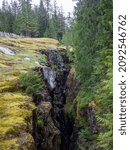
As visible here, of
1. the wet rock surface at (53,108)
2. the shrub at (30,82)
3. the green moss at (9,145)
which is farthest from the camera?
the shrub at (30,82)

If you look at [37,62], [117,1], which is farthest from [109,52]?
[37,62]

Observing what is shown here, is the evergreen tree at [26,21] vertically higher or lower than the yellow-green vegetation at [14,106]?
higher

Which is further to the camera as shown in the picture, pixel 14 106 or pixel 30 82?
pixel 30 82

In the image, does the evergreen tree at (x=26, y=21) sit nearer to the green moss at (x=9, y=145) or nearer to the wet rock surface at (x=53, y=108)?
the wet rock surface at (x=53, y=108)

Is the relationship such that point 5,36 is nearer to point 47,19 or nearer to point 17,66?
point 17,66

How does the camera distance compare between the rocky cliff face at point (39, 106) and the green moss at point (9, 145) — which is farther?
the rocky cliff face at point (39, 106)

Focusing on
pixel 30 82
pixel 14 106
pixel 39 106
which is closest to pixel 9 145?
pixel 14 106

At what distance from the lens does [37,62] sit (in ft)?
122

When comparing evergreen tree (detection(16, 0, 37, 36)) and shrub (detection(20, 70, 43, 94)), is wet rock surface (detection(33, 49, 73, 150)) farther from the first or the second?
evergreen tree (detection(16, 0, 37, 36))

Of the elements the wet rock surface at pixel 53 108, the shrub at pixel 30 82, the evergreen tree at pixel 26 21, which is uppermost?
the evergreen tree at pixel 26 21

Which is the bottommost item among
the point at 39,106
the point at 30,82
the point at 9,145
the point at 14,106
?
the point at 39,106

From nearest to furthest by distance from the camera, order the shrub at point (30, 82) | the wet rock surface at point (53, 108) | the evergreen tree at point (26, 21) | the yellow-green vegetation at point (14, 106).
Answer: the yellow-green vegetation at point (14, 106) → the wet rock surface at point (53, 108) → the shrub at point (30, 82) → the evergreen tree at point (26, 21)

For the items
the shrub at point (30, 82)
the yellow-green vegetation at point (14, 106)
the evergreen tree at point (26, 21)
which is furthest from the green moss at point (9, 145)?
the evergreen tree at point (26, 21)

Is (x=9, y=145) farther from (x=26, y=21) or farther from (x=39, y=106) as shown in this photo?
(x=26, y=21)
